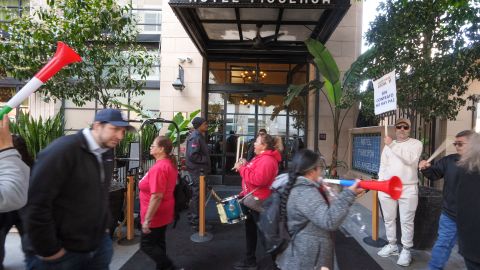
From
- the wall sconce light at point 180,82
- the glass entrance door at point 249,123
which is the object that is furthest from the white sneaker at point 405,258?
the wall sconce light at point 180,82

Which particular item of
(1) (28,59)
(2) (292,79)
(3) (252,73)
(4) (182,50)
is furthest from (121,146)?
(2) (292,79)

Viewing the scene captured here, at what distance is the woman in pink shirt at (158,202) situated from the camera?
3866 millimetres

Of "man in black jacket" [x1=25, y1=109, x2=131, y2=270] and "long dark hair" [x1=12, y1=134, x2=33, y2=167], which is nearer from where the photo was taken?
"man in black jacket" [x1=25, y1=109, x2=131, y2=270]

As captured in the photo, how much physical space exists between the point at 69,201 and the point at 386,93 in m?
4.11

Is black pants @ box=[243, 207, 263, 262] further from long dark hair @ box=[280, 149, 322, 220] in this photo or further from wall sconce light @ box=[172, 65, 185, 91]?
wall sconce light @ box=[172, 65, 185, 91]

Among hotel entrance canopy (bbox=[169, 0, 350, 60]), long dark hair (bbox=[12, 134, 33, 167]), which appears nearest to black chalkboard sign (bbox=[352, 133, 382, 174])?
hotel entrance canopy (bbox=[169, 0, 350, 60])

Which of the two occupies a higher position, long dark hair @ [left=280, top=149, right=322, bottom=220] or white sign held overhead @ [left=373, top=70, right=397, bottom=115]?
white sign held overhead @ [left=373, top=70, right=397, bottom=115]

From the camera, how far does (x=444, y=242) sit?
3.93m

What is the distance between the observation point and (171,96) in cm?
1089

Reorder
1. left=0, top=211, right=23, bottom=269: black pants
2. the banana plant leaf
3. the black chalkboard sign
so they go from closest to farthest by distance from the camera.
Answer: left=0, top=211, right=23, bottom=269: black pants
the black chalkboard sign
the banana plant leaf

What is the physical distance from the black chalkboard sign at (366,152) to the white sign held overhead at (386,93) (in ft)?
7.15

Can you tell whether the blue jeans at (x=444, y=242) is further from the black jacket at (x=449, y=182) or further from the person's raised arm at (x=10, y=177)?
the person's raised arm at (x=10, y=177)

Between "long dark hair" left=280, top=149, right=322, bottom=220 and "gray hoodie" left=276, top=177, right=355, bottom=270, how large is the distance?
3 centimetres

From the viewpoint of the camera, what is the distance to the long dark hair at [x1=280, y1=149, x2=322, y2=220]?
2.61 metres
